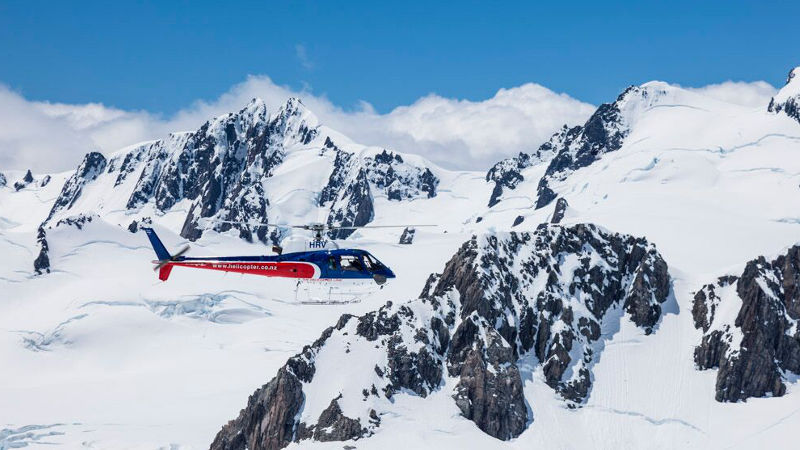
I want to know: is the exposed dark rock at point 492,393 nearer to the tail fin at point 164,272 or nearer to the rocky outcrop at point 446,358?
the rocky outcrop at point 446,358

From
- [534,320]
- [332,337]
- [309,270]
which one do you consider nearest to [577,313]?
[534,320]

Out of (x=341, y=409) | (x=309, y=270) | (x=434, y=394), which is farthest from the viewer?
(x=434, y=394)

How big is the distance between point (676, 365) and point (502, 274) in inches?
1857

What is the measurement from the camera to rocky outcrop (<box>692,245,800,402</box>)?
183625mm

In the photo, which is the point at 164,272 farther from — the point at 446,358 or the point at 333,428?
the point at 446,358

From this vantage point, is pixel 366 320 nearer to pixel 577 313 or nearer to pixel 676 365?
pixel 577 313

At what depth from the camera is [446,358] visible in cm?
17988

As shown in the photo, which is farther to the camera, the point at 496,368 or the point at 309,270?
the point at 496,368

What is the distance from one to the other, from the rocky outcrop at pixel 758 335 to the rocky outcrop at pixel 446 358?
96.0ft

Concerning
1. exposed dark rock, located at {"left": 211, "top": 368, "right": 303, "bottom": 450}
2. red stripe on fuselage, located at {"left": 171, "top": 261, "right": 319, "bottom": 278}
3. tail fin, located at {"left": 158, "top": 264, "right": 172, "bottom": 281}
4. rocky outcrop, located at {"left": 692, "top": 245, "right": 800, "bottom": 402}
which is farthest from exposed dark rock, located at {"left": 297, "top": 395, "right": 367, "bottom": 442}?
rocky outcrop, located at {"left": 692, "top": 245, "right": 800, "bottom": 402}

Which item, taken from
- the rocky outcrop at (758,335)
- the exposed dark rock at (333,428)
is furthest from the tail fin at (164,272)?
the rocky outcrop at (758,335)

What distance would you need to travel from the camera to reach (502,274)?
7707 inches

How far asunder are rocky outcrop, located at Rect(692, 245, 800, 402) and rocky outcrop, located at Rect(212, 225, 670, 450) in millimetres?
29266

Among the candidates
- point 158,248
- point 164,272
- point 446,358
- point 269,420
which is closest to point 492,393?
point 446,358
